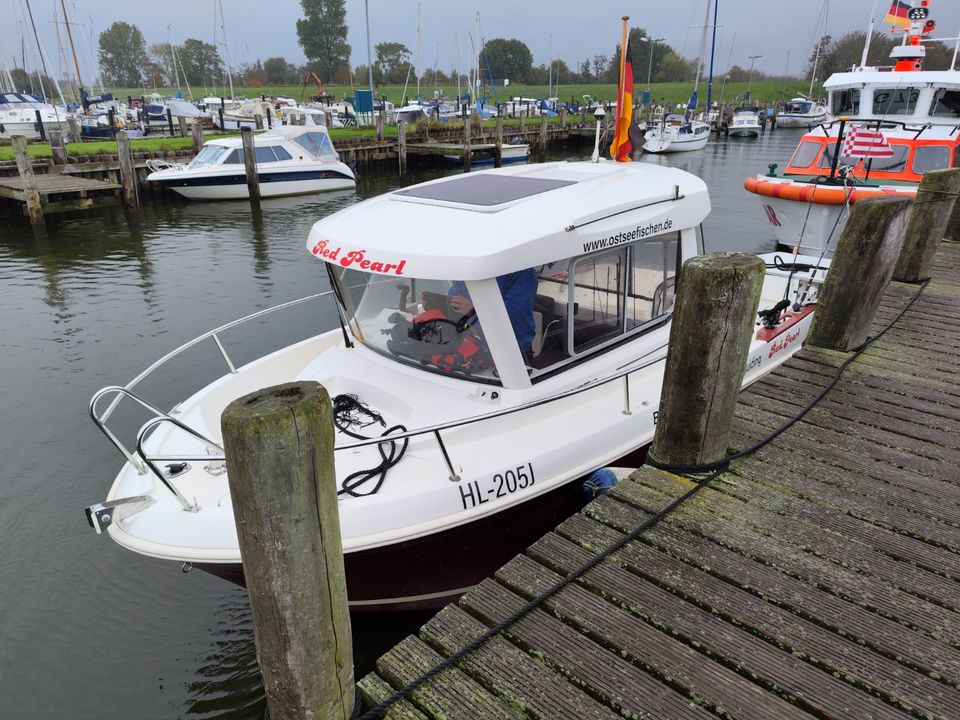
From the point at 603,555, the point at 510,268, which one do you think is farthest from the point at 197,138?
the point at 603,555

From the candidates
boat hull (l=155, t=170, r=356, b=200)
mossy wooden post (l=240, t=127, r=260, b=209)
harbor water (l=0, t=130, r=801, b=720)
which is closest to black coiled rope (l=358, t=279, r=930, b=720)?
harbor water (l=0, t=130, r=801, b=720)

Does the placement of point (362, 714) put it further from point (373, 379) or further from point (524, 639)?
point (373, 379)

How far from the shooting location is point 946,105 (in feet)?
50.3

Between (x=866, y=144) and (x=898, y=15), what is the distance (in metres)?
6.05

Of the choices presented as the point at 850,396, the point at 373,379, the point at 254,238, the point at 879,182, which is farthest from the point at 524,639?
the point at 254,238

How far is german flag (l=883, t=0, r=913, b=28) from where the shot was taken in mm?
15836

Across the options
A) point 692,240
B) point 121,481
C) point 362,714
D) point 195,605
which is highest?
point 692,240

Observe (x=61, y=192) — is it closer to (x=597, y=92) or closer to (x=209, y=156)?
(x=209, y=156)

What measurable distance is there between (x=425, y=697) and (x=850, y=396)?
3.95 metres

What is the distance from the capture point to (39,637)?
520 centimetres

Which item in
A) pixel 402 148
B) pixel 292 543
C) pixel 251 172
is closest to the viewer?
pixel 292 543

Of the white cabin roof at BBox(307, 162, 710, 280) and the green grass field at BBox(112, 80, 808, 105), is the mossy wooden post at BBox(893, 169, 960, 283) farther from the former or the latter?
the green grass field at BBox(112, 80, 808, 105)

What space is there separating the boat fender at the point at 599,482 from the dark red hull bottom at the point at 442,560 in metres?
0.12

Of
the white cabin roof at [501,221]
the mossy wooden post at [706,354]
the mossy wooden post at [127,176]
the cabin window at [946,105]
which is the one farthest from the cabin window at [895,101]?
the mossy wooden post at [127,176]
